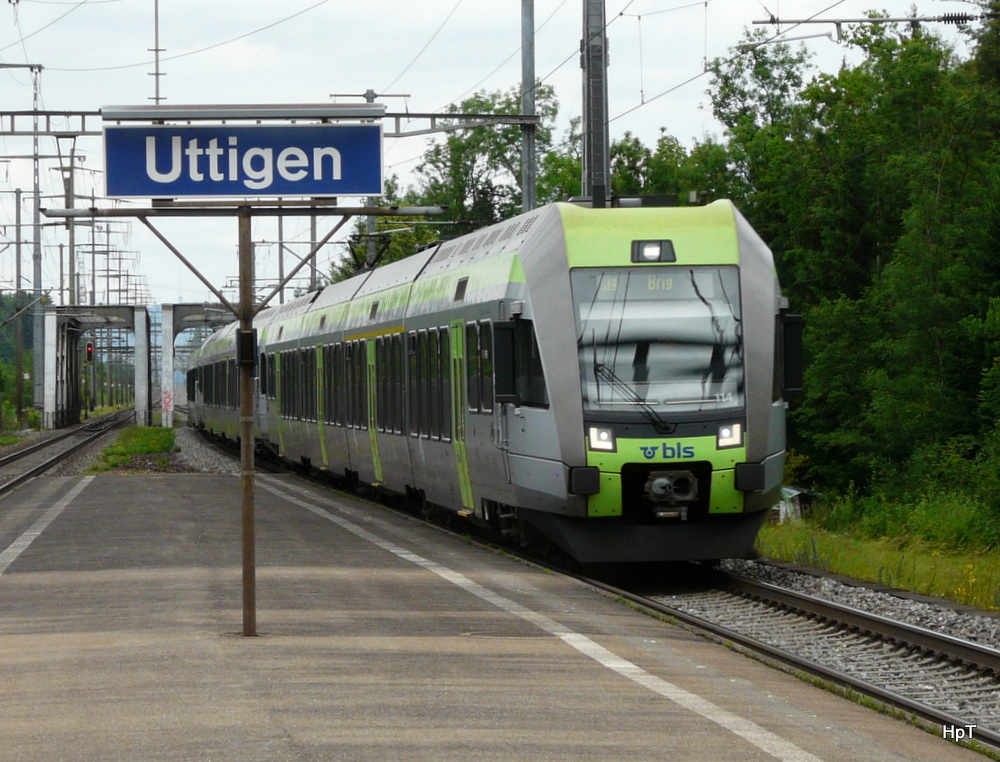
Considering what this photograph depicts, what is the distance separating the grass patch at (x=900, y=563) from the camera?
15172 millimetres

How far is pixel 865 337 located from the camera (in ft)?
152

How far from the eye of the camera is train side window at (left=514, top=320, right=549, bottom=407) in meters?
14.5

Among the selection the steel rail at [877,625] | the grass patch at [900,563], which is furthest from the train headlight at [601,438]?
the grass patch at [900,563]

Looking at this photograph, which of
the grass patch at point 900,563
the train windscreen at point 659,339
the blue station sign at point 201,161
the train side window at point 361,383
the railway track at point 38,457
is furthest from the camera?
the railway track at point 38,457

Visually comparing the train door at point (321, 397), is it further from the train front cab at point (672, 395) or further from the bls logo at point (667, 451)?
the bls logo at point (667, 451)

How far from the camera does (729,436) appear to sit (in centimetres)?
1434

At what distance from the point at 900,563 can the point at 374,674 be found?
909 cm

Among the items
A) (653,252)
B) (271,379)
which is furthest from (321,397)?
(653,252)

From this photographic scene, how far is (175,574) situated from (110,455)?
3196cm

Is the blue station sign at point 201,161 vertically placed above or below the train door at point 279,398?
above

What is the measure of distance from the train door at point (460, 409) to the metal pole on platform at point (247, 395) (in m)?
7.04

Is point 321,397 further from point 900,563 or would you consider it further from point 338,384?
point 900,563

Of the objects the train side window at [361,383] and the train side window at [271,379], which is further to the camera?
the train side window at [271,379]

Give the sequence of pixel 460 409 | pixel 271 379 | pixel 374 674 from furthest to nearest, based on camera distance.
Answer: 1. pixel 271 379
2. pixel 460 409
3. pixel 374 674
